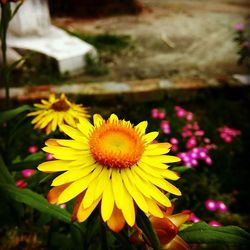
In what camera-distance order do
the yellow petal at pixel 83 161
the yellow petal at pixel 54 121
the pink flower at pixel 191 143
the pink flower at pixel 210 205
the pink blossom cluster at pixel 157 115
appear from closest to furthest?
the yellow petal at pixel 83 161 → the yellow petal at pixel 54 121 → the pink flower at pixel 210 205 → the pink flower at pixel 191 143 → the pink blossom cluster at pixel 157 115

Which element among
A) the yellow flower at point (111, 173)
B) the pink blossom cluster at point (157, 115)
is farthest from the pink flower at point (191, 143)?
the yellow flower at point (111, 173)

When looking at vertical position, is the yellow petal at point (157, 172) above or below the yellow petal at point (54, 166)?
below

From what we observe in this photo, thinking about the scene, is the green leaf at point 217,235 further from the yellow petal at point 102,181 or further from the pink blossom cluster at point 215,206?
the pink blossom cluster at point 215,206

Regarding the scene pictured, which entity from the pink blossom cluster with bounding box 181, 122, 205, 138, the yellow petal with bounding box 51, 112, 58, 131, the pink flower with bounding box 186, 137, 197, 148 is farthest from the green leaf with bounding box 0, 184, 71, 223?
the pink blossom cluster with bounding box 181, 122, 205, 138

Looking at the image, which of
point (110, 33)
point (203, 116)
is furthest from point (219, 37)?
point (203, 116)

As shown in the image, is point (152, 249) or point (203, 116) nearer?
point (152, 249)

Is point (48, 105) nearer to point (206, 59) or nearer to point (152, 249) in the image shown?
point (152, 249)

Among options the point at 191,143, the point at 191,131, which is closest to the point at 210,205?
the point at 191,143
